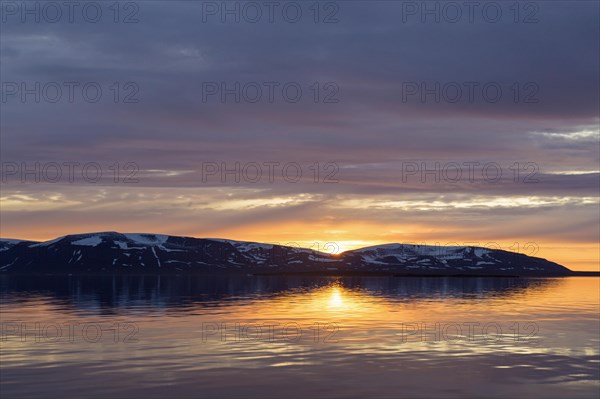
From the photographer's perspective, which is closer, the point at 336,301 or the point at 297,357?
the point at 297,357

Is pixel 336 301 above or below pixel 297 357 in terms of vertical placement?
below

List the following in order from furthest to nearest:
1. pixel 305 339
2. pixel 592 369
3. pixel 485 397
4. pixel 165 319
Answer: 1. pixel 165 319
2. pixel 305 339
3. pixel 592 369
4. pixel 485 397

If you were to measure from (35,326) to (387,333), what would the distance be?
27184mm

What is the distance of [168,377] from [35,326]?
28.0m

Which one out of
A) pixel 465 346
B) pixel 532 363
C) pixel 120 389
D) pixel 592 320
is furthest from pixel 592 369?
pixel 592 320

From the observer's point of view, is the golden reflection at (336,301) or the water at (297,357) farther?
the golden reflection at (336,301)

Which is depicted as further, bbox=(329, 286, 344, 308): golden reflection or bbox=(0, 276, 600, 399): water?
bbox=(329, 286, 344, 308): golden reflection

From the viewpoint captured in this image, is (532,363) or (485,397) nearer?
(485,397)

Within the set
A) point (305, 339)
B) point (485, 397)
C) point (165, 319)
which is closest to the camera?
point (485, 397)

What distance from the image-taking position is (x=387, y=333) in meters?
54.7

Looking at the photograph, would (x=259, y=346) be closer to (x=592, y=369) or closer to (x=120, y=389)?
(x=120, y=389)

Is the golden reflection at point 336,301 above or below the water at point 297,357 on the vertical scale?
below

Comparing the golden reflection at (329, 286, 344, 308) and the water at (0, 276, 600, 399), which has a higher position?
the water at (0, 276, 600, 399)

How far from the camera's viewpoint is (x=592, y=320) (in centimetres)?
6844
